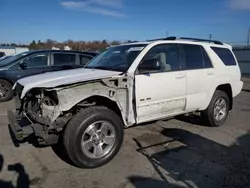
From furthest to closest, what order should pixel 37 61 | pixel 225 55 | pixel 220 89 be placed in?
pixel 37 61 → pixel 225 55 → pixel 220 89

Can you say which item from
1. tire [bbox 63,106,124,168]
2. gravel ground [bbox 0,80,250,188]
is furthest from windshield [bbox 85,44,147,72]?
gravel ground [bbox 0,80,250,188]

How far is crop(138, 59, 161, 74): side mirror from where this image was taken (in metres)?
4.48

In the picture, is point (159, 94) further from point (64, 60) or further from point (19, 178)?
point (64, 60)

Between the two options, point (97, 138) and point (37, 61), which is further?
point (37, 61)

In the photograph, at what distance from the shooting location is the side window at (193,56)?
5312 mm

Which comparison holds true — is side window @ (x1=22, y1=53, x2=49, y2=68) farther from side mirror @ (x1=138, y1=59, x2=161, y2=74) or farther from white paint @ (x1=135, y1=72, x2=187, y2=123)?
white paint @ (x1=135, y1=72, x2=187, y2=123)

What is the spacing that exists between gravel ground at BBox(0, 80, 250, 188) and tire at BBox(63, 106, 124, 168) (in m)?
0.14

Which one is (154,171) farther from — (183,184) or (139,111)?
(139,111)

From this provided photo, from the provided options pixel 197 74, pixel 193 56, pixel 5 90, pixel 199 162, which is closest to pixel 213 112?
pixel 197 74

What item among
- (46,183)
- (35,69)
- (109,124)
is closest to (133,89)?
(109,124)

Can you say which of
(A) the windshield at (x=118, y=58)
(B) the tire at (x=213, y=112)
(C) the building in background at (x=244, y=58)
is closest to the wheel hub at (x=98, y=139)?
(A) the windshield at (x=118, y=58)

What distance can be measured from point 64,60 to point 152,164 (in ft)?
19.4

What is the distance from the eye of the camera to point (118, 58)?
4992 millimetres

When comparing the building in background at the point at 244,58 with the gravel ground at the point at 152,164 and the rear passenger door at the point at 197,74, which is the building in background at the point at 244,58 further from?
the rear passenger door at the point at 197,74
